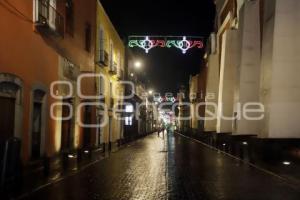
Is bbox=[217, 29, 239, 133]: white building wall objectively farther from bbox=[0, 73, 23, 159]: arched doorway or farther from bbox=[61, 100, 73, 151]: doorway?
bbox=[0, 73, 23, 159]: arched doorway

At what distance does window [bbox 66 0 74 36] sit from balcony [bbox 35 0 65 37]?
7.03 ft

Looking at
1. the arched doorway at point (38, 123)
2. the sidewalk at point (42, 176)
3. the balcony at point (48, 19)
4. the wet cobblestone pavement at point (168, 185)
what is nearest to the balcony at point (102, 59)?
the sidewalk at point (42, 176)

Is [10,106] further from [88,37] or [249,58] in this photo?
[249,58]

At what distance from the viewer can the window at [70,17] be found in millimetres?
24263

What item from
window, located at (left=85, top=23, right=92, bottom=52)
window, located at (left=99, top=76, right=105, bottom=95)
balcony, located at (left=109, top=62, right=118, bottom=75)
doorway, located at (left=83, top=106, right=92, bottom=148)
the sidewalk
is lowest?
the sidewalk

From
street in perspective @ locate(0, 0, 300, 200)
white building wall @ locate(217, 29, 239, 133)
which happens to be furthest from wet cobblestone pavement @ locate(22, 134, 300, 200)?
white building wall @ locate(217, 29, 239, 133)

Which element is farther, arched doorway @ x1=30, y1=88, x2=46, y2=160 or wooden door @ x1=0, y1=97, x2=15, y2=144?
arched doorway @ x1=30, y1=88, x2=46, y2=160

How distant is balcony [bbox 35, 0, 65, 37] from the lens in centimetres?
1855

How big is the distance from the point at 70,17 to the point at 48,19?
202 inches

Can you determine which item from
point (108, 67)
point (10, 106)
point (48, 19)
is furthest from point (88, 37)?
point (10, 106)

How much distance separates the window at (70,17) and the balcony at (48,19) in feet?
7.03

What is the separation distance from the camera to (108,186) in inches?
542

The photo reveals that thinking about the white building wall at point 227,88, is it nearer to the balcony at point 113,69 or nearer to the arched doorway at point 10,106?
the balcony at point 113,69

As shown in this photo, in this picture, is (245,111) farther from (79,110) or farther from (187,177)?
(187,177)
